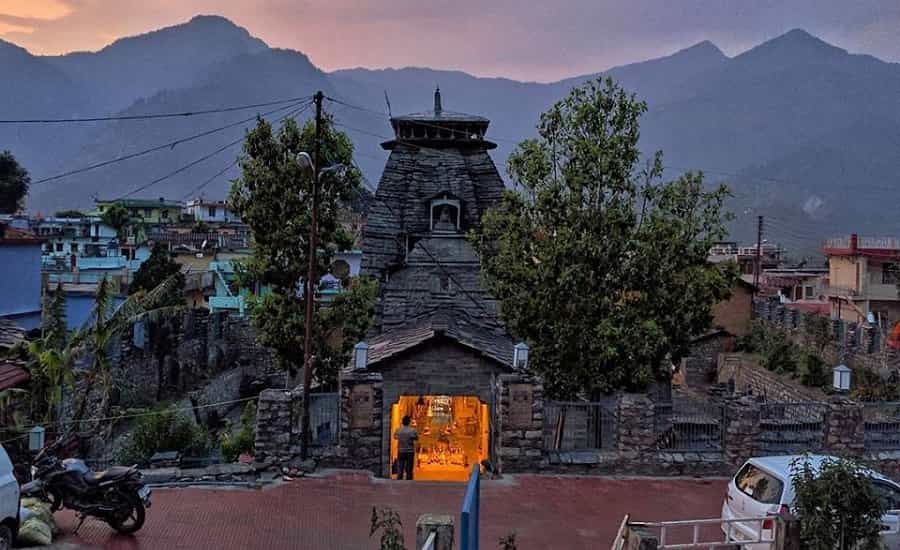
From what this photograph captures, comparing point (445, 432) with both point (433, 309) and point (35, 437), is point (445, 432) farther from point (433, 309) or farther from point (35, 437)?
point (35, 437)

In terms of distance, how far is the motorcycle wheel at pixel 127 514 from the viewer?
39.5 feet

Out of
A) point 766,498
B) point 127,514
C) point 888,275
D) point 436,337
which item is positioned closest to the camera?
point 766,498

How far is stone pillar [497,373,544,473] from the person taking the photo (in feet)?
A: 56.5

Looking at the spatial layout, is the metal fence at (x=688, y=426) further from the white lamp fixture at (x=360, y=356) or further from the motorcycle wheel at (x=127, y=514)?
the motorcycle wheel at (x=127, y=514)

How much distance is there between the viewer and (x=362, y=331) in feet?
72.6

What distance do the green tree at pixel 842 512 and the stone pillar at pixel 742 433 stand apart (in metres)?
8.01

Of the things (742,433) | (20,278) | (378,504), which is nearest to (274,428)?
(378,504)

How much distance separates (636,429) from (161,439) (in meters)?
10.3

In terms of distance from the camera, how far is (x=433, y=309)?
1012 inches

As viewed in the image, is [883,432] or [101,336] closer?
[883,432]

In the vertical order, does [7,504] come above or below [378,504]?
above

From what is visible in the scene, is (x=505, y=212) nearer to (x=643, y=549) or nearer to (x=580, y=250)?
(x=580, y=250)

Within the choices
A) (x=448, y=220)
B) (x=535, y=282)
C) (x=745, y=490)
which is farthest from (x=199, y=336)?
(x=745, y=490)

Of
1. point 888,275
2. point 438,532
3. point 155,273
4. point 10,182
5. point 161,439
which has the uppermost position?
point 10,182
